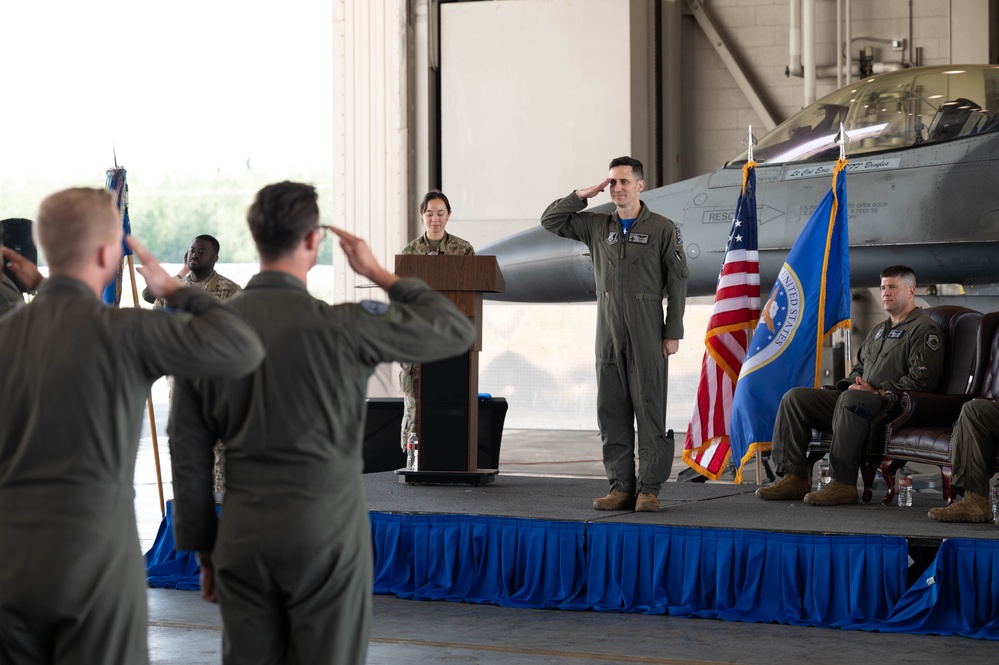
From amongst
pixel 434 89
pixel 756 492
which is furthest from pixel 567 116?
pixel 756 492

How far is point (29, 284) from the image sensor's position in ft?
7.73

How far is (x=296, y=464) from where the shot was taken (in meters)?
2.05

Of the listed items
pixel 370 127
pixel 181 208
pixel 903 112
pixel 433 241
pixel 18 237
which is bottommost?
pixel 18 237

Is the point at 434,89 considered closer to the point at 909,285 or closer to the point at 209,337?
the point at 909,285

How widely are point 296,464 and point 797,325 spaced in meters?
4.53

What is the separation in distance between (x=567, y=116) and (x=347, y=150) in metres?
2.65

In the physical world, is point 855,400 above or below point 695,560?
above

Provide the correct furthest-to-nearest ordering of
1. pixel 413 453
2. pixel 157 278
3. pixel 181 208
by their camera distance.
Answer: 1. pixel 181 208
2. pixel 413 453
3. pixel 157 278

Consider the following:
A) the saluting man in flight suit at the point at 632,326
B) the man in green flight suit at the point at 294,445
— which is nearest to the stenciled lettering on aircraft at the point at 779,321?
the saluting man in flight suit at the point at 632,326

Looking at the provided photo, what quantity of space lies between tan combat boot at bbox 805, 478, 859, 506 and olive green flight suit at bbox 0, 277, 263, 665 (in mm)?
3864

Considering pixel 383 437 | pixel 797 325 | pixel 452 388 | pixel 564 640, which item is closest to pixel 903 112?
pixel 797 325

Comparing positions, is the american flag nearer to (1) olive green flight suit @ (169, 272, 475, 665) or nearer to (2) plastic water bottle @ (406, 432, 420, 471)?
(2) plastic water bottle @ (406, 432, 420, 471)

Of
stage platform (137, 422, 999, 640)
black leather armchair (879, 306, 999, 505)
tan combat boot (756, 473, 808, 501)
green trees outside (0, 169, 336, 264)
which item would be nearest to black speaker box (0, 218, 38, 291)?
stage platform (137, 422, 999, 640)

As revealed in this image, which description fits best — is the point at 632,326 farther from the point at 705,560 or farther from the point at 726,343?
the point at 726,343
